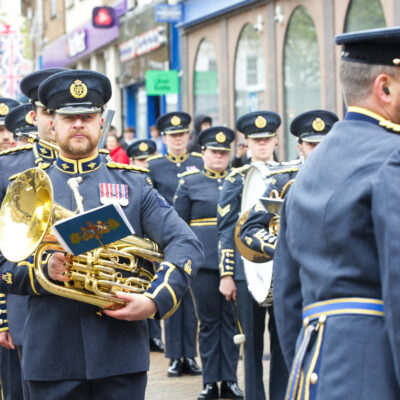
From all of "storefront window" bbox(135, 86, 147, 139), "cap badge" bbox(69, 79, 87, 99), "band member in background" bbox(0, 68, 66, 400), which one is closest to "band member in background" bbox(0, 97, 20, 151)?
"band member in background" bbox(0, 68, 66, 400)

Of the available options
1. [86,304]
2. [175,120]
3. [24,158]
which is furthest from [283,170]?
[175,120]

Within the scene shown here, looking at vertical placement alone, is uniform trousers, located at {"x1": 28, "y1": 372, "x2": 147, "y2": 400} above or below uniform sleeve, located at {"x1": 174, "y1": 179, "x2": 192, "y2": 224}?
below

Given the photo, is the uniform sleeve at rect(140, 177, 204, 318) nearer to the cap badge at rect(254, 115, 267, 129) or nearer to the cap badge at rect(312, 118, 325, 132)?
the cap badge at rect(312, 118, 325, 132)

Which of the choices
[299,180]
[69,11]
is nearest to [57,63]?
[69,11]

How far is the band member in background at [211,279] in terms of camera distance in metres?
8.77

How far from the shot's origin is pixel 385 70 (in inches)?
133

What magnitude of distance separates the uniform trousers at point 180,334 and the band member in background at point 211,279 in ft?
2.33

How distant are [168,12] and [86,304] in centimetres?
1766

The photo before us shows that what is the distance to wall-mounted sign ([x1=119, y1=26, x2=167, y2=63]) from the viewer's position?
2341 centimetres

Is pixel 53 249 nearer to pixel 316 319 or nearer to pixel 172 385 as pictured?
pixel 316 319

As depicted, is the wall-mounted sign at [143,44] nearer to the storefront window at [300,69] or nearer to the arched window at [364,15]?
the storefront window at [300,69]

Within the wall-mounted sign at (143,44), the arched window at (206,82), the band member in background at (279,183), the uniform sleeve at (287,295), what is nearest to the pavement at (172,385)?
the band member in background at (279,183)

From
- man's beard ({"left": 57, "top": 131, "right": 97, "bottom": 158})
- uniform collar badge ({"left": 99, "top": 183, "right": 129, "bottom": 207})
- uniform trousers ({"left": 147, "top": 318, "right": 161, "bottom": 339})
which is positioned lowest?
uniform trousers ({"left": 147, "top": 318, "right": 161, "bottom": 339})

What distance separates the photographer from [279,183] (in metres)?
6.76
